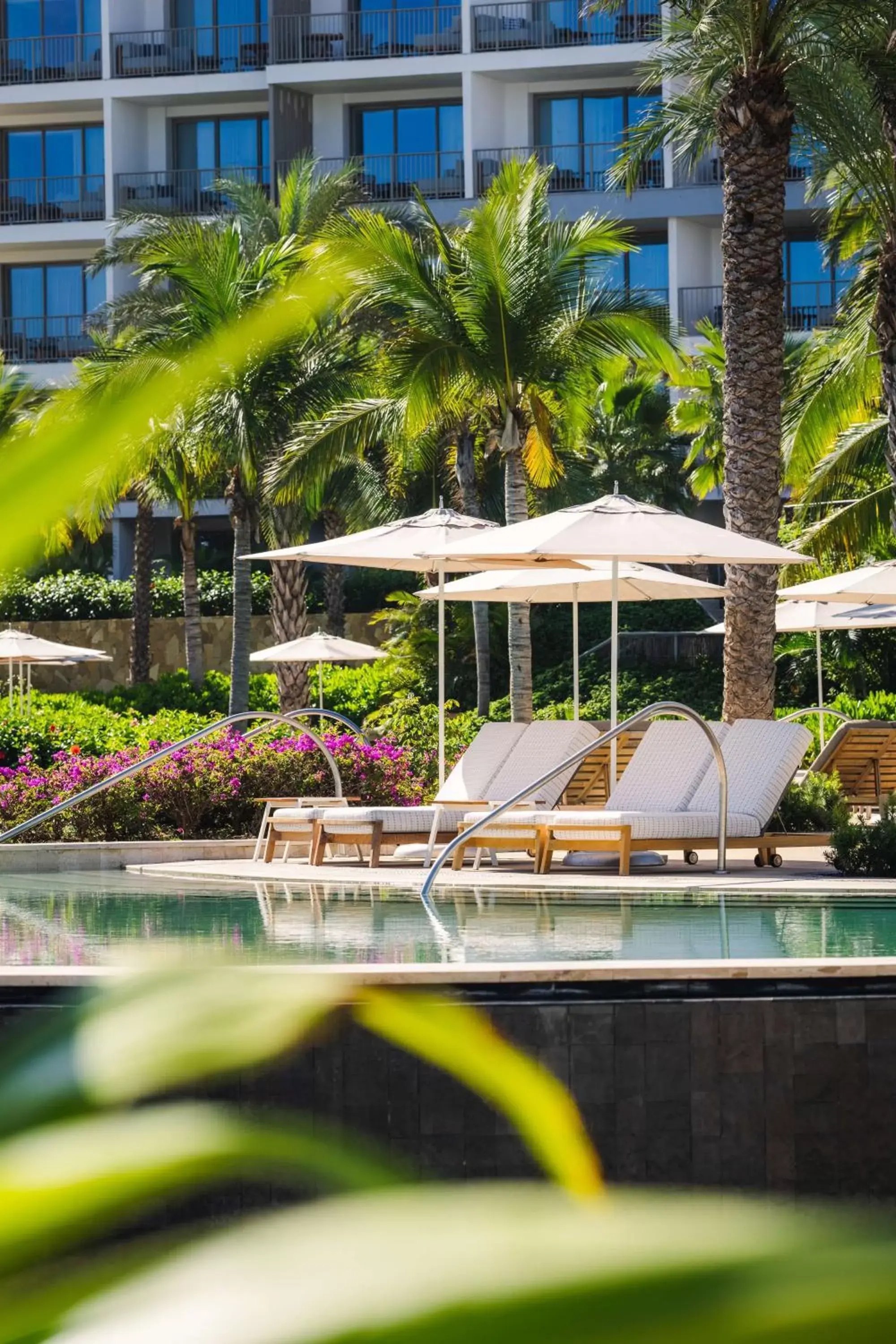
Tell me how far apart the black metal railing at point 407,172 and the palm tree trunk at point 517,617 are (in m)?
23.1

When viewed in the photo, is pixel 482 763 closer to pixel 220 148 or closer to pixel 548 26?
pixel 548 26

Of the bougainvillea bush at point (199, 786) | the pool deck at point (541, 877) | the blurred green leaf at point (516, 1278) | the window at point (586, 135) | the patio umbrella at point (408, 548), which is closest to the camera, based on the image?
the blurred green leaf at point (516, 1278)

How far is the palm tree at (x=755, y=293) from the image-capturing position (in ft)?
51.1

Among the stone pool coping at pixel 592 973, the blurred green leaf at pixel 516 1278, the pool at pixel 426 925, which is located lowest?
the pool at pixel 426 925

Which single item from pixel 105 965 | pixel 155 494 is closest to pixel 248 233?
pixel 155 494

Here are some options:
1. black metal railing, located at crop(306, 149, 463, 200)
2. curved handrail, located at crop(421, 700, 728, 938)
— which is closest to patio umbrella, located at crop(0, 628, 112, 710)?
curved handrail, located at crop(421, 700, 728, 938)

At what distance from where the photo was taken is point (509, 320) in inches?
798

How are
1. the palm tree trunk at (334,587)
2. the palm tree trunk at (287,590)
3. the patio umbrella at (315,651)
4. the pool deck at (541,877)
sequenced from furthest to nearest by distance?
1. the palm tree trunk at (334,587)
2. the palm tree trunk at (287,590)
3. the patio umbrella at (315,651)
4. the pool deck at (541,877)

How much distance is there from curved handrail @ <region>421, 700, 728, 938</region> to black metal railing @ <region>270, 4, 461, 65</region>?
33367 mm

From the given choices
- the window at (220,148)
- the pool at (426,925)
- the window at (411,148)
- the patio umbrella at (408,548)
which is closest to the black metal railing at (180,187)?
the window at (220,148)

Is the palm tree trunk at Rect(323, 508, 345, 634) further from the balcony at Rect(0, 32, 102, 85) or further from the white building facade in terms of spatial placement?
the balcony at Rect(0, 32, 102, 85)

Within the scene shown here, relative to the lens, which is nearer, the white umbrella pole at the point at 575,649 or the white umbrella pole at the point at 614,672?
the white umbrella pole at the point at 614,672

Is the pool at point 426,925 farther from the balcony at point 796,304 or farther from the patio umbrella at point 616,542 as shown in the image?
the balcony at point 796,304

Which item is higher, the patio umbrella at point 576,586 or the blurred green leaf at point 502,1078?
the patio umbrella at point 576,586
